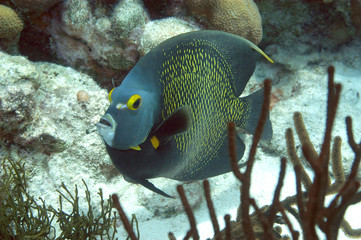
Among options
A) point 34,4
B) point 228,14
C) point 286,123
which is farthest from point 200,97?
point 34,4

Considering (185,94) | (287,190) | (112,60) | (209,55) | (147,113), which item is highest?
(209,55)

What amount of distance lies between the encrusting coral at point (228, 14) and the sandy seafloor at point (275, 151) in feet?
2.36

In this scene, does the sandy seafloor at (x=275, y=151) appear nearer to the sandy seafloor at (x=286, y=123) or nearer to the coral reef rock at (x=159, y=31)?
the sandy seafloor at (x=286, y=123)

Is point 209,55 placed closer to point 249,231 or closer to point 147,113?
point 147,113

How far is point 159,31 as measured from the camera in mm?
3154

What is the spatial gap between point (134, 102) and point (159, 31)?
2018 millimetres

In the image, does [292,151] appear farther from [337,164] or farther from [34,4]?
[34,4]

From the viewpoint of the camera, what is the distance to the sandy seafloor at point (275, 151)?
291 cm

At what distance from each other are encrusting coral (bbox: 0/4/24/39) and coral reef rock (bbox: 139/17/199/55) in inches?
58.1

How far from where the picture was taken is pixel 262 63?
4406 millimetres

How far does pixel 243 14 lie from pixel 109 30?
1.59m

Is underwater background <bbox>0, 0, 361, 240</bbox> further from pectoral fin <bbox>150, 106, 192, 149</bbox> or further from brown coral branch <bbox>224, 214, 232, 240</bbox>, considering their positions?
brown coral branch <bbox>224, 214, 232, 240</bbox>

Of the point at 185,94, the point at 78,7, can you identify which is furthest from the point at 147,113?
the point at 78,7

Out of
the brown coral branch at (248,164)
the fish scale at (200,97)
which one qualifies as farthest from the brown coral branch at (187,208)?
the fish scale at (200,97)
